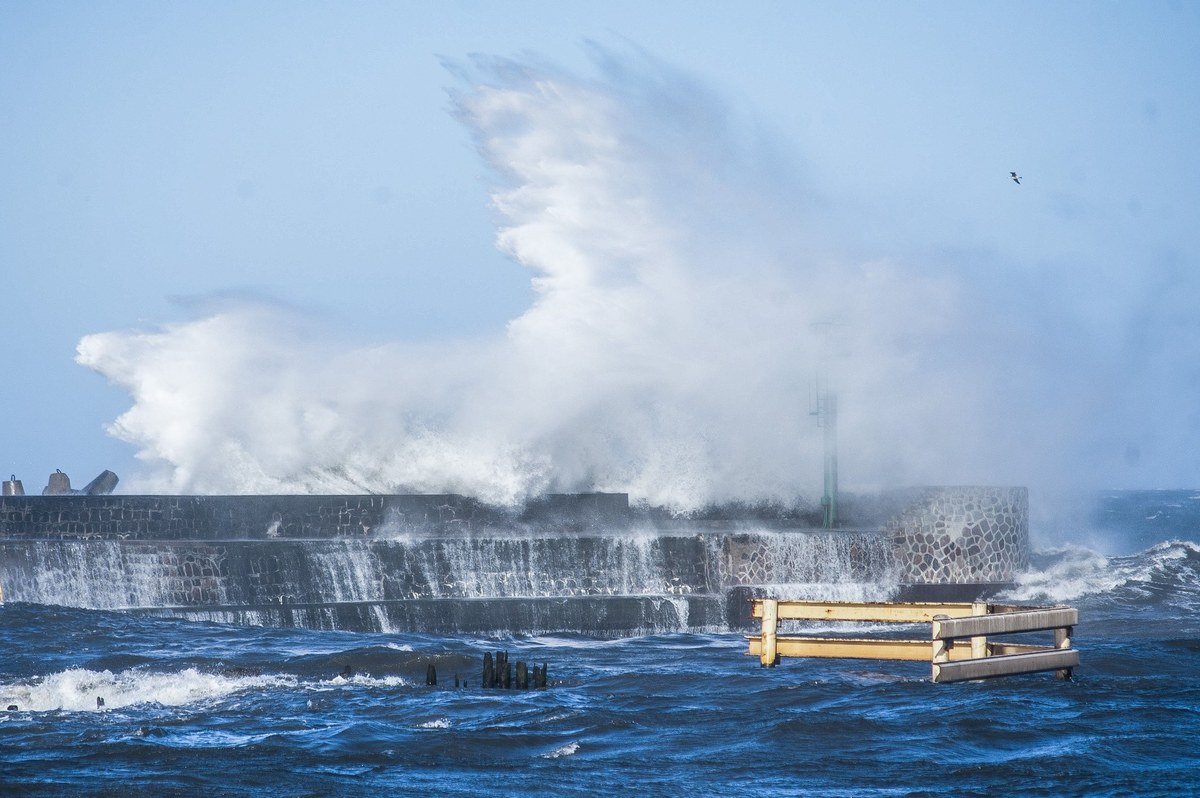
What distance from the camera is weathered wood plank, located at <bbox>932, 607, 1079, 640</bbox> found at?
13.2 m

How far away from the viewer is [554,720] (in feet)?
42.9

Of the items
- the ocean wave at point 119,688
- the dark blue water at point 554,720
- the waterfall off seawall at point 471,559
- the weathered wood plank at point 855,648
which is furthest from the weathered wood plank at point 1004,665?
the waterfall off seawall at point 471,559

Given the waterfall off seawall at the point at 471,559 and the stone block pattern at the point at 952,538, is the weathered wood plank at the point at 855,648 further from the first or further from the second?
the stone block pattern at the point at 952,538

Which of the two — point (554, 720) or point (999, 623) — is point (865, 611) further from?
point (554, 720)

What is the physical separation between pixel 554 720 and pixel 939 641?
3536mm

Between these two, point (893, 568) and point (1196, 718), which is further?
point (893, 568)

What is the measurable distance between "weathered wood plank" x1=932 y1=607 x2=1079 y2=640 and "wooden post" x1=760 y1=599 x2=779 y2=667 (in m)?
1.62

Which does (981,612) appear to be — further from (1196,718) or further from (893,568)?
(893,568)

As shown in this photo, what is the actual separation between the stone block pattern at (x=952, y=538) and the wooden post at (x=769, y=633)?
821 centimetres

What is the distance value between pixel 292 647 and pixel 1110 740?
9.20 meters

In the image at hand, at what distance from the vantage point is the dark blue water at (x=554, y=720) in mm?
10727

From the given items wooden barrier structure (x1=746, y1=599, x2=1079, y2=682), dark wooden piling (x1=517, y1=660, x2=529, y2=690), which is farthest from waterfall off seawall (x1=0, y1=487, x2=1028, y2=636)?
wooden barrier structure (x1=746, y1=599, x2=1079, y2=682)

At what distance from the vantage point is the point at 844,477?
25375 mm

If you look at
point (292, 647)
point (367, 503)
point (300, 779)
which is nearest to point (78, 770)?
point (300, 779)
